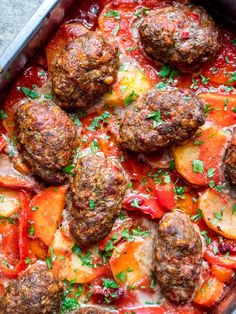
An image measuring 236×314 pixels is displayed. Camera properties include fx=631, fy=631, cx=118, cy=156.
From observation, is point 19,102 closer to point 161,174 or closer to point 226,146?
point 161,174

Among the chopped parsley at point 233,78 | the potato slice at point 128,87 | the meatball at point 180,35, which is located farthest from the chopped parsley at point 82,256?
the chopped parsley at point 233,78

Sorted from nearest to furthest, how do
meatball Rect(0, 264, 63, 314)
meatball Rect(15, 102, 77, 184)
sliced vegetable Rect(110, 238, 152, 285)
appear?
1. meatball Rect(0, 264, 63, 314)
2. meatball Rect(15, 102, 77, 184)
3. sliced vegetable Rect(110, 238, 152, 285)

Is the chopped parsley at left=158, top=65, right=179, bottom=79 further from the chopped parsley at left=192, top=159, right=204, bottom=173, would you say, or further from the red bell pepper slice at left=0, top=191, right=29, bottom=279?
the red bell pepper slice at left=0, top=191, right=29, bottom=279

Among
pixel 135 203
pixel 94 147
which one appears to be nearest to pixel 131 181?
pixel 135 203

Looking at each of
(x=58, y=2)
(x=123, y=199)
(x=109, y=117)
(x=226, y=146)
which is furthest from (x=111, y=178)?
(x=58, y=2)

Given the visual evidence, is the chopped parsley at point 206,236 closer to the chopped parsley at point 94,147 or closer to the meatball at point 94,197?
the meatball at point 94,197

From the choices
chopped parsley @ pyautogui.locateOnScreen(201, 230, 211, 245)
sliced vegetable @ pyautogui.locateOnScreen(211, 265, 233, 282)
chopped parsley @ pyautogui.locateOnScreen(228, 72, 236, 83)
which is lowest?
sliced vegetable @ pyautogui.locateOnScreen(211, 265, 233, 282)

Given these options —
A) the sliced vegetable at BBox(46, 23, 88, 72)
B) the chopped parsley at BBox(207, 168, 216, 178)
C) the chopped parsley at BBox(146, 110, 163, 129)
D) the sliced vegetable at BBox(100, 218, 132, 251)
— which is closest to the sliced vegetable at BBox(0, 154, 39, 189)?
the sliced vegetable at BBox(100, 218, 132, 251)

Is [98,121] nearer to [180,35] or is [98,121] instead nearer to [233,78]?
[180,35]
